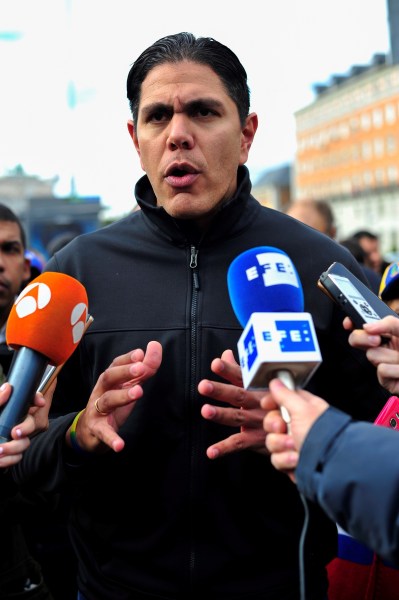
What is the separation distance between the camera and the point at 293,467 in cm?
140

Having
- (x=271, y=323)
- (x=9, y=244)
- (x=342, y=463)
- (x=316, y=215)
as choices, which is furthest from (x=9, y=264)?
(x=316, y=215)

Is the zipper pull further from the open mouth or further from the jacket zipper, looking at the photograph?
the open mouth

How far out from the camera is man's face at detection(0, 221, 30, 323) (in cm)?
344

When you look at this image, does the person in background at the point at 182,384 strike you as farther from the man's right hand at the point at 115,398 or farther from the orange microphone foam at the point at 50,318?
the orange microphone foam at the point at 50,318

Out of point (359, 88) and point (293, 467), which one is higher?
point (359, 88)

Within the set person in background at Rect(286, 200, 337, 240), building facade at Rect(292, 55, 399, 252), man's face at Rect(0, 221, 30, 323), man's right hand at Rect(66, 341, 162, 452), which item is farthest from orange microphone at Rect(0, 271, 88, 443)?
building facade at Rect(292, 55, 399, 252)

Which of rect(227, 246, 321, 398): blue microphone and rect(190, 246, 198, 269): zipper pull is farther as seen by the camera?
rect(190, 246, 198, 269): zipper pull

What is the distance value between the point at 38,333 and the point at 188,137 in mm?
730

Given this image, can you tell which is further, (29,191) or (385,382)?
(29,191)

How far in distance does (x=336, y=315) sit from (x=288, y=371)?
0.72 m

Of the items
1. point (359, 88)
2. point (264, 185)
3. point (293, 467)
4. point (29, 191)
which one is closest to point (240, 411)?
point (293, 467)

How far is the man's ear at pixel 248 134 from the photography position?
92.2 inches

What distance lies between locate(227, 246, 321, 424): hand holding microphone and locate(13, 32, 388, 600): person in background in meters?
0.30

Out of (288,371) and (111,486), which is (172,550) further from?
(288,371)
